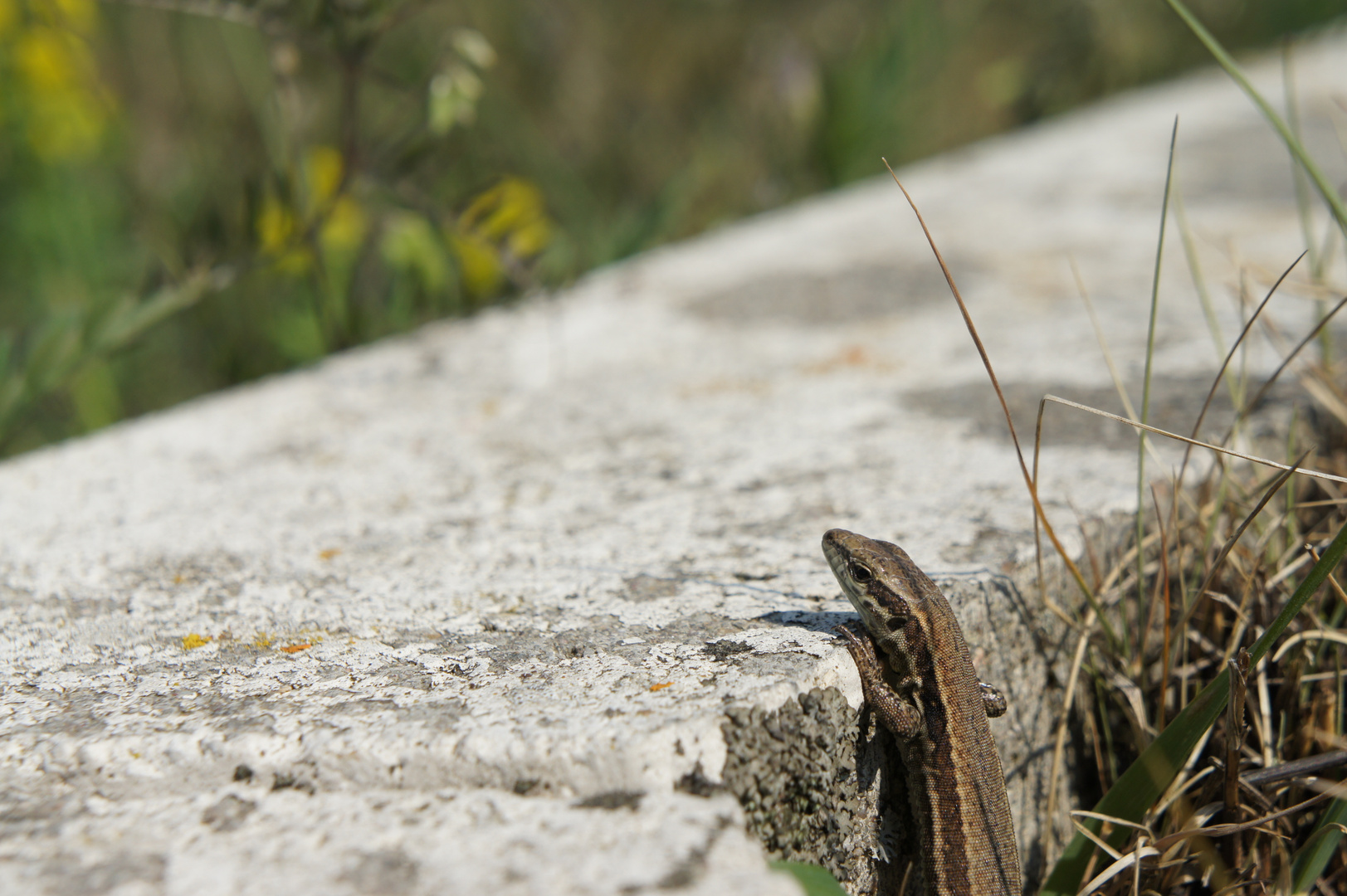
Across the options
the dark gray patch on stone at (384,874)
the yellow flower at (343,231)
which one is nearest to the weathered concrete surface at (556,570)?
the dark gray patch on stone at (384,874)

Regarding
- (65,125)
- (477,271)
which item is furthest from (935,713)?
(65,125)

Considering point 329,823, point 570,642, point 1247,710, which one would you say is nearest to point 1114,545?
point 1247,710

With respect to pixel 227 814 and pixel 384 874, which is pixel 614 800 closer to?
pixel 384 874

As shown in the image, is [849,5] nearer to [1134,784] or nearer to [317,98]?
[317,98]

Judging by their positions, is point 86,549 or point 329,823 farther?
point 86,549

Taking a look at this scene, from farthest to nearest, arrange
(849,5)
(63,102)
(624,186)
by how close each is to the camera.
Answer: (849,5) < (624,186) < (63,102)

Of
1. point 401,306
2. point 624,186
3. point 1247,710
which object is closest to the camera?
point 1247,710

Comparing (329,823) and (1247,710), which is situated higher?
(329,823)

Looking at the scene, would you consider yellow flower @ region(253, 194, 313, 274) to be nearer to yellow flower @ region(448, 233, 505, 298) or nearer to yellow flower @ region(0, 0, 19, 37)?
yellow flower @ region(448, 233, 505, 298)
